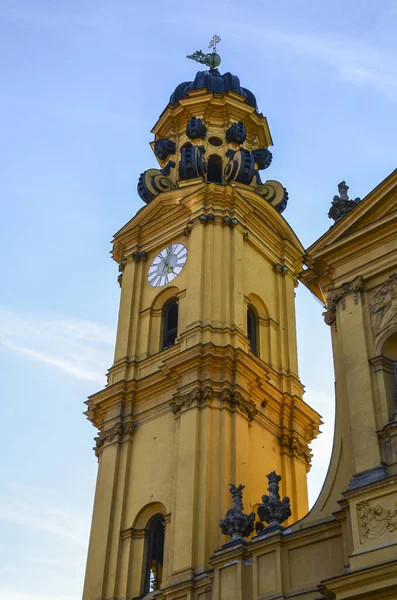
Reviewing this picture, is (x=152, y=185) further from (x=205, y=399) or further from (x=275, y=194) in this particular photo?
(x=205, y=399)

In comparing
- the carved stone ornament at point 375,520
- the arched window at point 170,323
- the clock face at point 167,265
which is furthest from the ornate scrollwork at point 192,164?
the carved stone ornament at point 375,520

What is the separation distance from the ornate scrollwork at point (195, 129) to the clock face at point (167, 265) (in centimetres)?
475

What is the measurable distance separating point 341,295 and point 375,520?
188 inches

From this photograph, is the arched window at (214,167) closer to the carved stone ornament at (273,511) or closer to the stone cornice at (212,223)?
the stone cornice at (212,223)

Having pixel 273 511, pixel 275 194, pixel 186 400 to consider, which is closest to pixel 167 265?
pixel 275 194

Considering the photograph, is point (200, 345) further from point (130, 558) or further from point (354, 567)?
point (354, 567)

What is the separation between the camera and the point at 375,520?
1305 cm

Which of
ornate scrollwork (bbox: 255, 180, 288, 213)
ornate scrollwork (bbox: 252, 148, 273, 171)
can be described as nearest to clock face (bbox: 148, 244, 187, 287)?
ornate scrollwork (bbox: 255, 180, 288, 213)

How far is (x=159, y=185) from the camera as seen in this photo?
2686cm

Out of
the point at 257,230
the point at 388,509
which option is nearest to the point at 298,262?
the point at 257,230

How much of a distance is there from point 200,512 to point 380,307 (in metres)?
5.72

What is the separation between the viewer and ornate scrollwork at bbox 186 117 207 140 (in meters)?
27.6

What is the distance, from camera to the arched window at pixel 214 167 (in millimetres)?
27500

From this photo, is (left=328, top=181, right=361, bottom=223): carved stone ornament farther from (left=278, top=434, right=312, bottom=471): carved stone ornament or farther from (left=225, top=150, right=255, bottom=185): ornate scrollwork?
(left=225, top=150, right=255, bottom=185): ornate scrollwork
